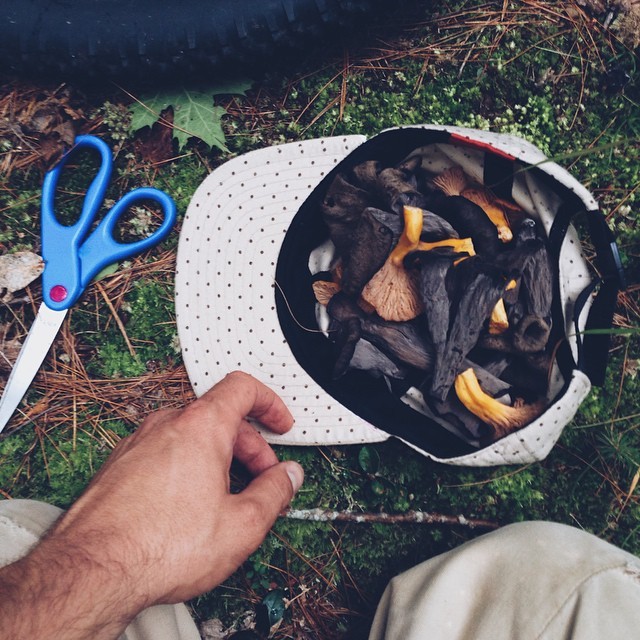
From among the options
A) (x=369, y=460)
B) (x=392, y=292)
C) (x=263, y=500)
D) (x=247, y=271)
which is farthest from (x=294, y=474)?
(x=247, y=271)

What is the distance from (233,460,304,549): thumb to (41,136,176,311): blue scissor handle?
3.46 ft

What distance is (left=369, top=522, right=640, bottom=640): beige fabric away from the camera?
1.43m

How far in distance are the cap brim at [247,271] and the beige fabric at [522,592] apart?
0.61 meters

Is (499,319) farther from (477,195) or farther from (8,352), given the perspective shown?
(8,352)

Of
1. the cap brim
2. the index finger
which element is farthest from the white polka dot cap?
the index finger

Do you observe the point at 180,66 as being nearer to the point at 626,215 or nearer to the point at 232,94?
the point at 232,94

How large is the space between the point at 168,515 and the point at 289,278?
→ 972mm

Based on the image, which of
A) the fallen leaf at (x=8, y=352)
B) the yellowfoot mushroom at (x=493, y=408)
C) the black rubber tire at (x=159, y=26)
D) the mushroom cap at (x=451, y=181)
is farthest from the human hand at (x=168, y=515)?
the black rubber tire at (x=159, y=26)

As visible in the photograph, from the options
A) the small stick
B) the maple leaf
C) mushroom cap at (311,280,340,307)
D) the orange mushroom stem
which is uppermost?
the maple leaf

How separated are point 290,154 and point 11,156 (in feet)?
3.72

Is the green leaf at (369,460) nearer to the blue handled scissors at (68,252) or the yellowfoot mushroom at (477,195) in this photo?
the yellowfoot mushroom at (477,195)

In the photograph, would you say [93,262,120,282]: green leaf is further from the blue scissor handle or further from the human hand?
the human hand

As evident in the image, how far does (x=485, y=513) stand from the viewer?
2.07 metres

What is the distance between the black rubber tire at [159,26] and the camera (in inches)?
76.7
